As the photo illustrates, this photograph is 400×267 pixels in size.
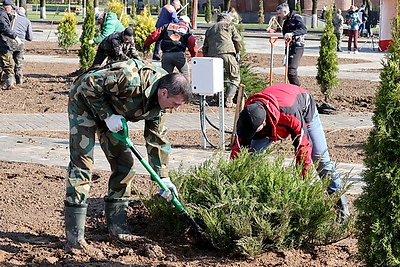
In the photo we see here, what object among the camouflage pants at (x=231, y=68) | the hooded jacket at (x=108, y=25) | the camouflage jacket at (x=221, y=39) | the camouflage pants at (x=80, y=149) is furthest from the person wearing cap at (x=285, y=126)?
the hooded jacket at (x=108, y=25)

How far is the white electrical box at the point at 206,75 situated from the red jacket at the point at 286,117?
3.19 m

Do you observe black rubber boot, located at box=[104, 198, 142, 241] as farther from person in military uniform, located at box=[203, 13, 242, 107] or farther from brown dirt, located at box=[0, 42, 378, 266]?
person in military uniform, located at box=[203, 13, 242, 107]

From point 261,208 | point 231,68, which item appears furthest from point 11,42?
point 261,208

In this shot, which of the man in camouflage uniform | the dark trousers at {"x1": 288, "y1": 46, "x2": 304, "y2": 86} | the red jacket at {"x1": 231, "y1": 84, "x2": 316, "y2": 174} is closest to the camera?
the man in camouflage uniform

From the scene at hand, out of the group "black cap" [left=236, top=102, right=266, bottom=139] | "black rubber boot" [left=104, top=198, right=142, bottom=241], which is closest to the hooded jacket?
"black rubber boot" [left=104, top=198, right=142, bottom=241]

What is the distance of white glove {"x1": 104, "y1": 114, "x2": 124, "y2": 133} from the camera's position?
5.05m

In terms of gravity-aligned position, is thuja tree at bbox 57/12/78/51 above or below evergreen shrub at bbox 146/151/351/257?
above

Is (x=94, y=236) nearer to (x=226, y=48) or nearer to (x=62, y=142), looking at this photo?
(x=62, y=142)

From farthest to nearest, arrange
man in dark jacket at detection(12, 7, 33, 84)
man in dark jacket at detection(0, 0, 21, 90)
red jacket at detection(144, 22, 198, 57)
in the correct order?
1. man in dark jacket at detection(12, 7, 33, 84)
2. man in dark jacket at detection(0, 0, 21, 90)
3. red jacket at detection(144, 22, 198, 57)

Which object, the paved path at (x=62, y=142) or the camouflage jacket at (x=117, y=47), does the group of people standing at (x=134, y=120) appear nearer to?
the paved path at (x=62, y=142)

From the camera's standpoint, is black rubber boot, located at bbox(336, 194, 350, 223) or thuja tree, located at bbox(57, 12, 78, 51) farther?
thuja tree, located at bbox(57, 12, 78, 51)

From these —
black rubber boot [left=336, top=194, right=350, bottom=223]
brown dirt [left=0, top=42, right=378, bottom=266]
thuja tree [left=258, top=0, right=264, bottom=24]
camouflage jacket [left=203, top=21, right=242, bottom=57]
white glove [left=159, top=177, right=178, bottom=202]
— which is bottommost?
brown dirt [left=0, top=42, right=378, bottom=266]

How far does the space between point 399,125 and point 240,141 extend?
1.72 metres

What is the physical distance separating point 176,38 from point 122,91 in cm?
818
